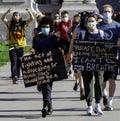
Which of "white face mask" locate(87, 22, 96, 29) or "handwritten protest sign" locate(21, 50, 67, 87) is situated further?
"handwritten protest sign" locate(21, 50, 67, 87)

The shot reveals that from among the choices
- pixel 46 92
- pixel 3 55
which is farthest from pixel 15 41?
pixel 3 55

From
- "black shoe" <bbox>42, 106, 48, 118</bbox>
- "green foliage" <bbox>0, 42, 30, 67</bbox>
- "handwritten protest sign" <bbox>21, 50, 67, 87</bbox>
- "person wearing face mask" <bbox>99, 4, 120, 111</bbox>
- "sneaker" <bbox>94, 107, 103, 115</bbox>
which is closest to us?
"black shoe" <bbox>42, 106, 48, 118</bbox>

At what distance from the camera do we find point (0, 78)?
1719 cm

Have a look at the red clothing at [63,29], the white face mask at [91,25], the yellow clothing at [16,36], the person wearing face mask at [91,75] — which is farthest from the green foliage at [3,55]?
the white face mask at [91,25]

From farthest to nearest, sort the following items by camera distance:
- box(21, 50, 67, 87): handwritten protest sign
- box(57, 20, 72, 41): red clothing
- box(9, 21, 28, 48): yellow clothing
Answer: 1. box(57, 20, 72, 41): red clothing
2. box(9, 21, 28, 48): yellow clothing
3. box(21, 50, 67, 87): handwritten protest sign

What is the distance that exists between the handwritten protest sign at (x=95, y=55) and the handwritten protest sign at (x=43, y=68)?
29 centimetres

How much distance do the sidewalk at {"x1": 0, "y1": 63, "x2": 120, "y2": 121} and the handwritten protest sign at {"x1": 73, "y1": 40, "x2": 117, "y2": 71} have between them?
30.5 inches

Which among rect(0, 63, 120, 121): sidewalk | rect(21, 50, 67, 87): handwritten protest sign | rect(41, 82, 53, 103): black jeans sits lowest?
rect(0, 63, 120, 121): sidewalk

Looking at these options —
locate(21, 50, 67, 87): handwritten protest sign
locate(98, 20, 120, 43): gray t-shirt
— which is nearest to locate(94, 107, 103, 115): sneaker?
locate(21, 50, 67, 87): handwritten protest sign

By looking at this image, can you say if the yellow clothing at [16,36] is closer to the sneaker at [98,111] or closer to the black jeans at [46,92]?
the black jeans at [46,92]

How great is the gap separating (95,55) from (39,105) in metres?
1.70

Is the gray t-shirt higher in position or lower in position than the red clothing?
higher

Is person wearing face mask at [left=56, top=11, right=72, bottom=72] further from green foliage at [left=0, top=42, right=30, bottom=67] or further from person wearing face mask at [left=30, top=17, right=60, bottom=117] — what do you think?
person wearing face mask at [left=30, top=17, right=60, bottom=117]

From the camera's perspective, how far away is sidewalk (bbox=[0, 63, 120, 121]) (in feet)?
34.4
